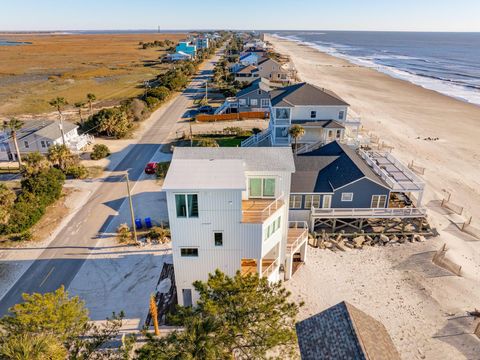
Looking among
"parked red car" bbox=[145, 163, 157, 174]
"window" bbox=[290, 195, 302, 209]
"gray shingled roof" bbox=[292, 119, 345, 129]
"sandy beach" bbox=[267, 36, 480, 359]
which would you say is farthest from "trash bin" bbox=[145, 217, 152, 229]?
"gray shingled roof" bbox=[292, 119, 345, 129]

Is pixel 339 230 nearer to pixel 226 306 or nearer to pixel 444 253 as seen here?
pixel 444 253

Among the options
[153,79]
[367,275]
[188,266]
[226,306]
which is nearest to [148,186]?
[188,266]

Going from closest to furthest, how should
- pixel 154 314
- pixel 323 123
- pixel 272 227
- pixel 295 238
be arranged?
pixel 154 314
pixel 272 227
pixel 295 238
pixel 323 123

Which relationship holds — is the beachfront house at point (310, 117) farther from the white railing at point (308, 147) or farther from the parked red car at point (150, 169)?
the parked red car at point (150, 169)

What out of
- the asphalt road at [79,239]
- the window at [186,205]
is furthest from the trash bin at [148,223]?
the window at [186,205]

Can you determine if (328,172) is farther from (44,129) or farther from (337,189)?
(44,129)

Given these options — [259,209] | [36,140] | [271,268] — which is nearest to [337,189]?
[271,268]
